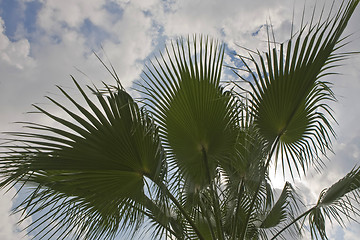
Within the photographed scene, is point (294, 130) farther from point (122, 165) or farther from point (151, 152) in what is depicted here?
point (122, 165)

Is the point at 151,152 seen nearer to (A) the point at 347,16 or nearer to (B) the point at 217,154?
(B) the point at 217,154

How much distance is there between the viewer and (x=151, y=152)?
7.30 feet

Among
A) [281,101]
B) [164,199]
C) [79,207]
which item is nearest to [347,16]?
[281,101]

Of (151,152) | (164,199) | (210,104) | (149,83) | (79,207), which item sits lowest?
(164,199)

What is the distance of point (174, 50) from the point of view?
2395mm

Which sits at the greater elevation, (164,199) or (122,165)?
(122,165)

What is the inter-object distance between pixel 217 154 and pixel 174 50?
1030 mm

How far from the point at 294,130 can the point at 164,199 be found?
4.97ft

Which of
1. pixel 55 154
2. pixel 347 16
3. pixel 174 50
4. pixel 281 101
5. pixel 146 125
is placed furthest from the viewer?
pixel 174 50

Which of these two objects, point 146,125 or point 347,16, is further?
point 146,125

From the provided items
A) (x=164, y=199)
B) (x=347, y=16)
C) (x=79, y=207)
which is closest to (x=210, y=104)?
(x=164, y=199)

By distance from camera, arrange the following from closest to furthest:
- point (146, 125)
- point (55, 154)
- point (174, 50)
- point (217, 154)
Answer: point (55, 154)
point (146, 125)
point (174, 50)
point (217, 154)

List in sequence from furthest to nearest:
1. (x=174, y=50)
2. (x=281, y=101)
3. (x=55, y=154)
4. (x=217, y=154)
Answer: (x=217, y=154)
(x=174, y=50)
(x=281, y=101)
(x=55, y=154)

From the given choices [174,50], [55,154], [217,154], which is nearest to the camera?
[55,154]
